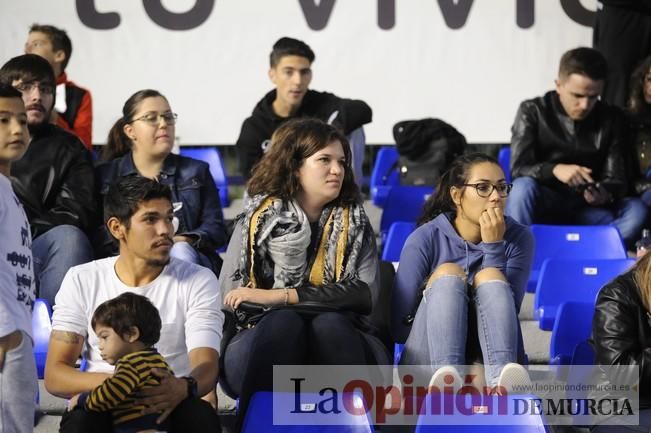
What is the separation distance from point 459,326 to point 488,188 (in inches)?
23.6

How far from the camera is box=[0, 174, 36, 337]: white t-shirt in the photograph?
271 centimetres

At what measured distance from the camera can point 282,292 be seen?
3504 mm

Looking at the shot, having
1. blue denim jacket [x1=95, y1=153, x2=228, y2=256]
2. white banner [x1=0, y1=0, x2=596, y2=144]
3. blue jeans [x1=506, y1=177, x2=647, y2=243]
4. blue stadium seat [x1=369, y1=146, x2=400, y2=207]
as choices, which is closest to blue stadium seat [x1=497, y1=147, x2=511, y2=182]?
white banner [x1=0, y1=0, x2=596, y2=144]

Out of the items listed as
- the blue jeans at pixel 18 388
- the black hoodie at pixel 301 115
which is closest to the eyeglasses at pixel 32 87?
the black hoodie at pixel 301 115

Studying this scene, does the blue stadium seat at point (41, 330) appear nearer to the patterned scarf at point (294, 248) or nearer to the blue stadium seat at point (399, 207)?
the patterned scarf at point (294, 248)

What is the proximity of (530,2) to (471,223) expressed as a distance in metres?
3.27

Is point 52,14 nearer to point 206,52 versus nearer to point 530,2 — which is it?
point 206,52

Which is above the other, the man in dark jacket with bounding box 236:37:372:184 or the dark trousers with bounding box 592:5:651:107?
the dark trousers with bounding box 592:5:651:107

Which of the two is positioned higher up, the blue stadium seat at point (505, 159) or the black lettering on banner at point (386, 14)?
the black lettering on banner at point (386, 14)

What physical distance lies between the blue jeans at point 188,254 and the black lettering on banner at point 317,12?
2.75 m

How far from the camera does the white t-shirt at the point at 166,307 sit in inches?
123

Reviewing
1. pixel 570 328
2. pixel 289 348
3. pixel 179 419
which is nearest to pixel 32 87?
pixel 289 348

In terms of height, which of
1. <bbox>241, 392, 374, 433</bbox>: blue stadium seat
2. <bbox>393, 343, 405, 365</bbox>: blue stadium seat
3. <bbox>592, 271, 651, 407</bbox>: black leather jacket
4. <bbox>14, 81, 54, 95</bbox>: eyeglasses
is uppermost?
<bbox>14, 81, 54, 95</bbox>: eyeglasses

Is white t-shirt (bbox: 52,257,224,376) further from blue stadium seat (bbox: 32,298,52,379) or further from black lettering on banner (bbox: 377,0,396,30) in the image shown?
black lettering on banner (bbox: 377,0,396,30)
